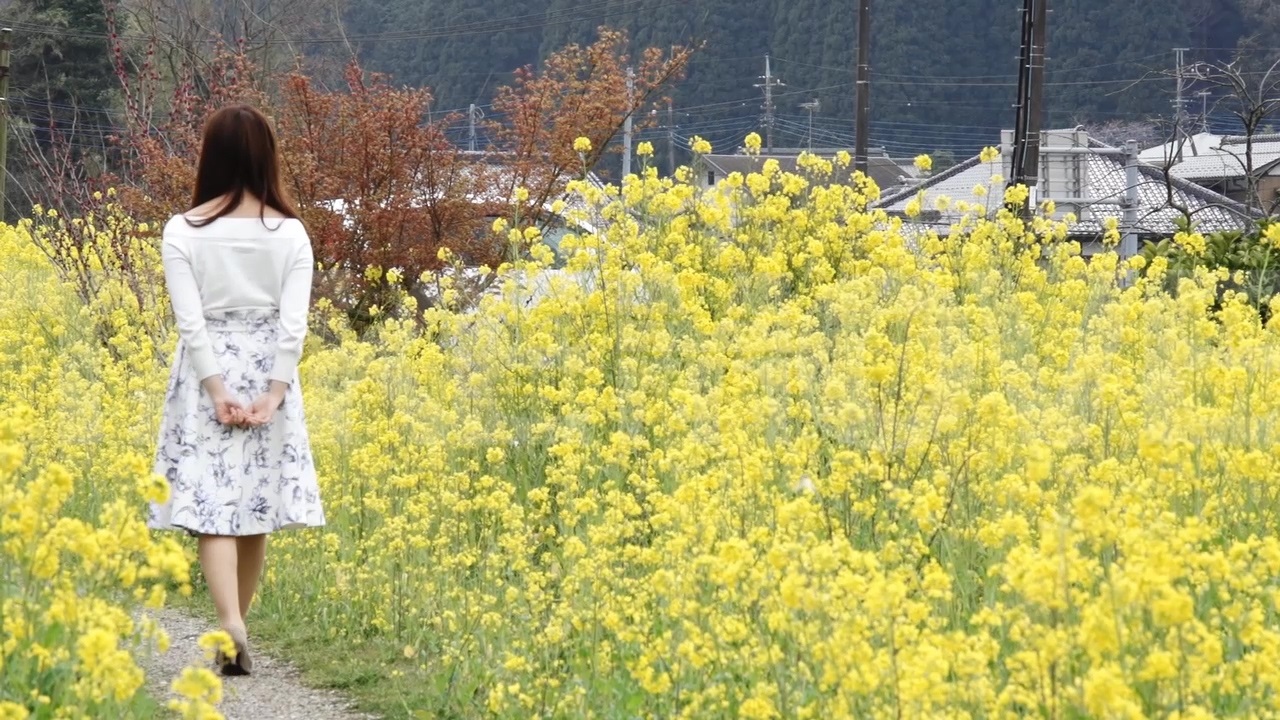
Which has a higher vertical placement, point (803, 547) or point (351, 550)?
point (803, 547)

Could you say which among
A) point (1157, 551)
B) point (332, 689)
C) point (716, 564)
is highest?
point (1157, 551)

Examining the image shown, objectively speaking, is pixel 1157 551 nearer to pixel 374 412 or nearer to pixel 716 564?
pixel 716 564

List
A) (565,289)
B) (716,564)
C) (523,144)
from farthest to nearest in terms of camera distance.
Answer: (523,144)
(565,289)
(716,564)

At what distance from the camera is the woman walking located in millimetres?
5219

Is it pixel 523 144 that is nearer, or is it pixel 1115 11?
pixel 523 144

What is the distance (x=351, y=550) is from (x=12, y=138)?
31663 mm

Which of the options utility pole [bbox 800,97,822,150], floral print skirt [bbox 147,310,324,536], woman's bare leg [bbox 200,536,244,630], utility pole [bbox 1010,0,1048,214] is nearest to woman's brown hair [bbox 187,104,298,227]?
floral print skirt [bbox 147,310,324,536]

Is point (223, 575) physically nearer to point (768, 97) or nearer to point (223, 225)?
point (223, 225)

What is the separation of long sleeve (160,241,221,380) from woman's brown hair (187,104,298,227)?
13 cm

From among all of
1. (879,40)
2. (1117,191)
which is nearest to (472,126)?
(1117,191)

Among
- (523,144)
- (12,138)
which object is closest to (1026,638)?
(523,144)

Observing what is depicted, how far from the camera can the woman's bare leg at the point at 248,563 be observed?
17.8 feet

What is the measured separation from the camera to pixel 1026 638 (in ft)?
10.8

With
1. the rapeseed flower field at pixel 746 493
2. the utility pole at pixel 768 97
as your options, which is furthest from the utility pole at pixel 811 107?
the rapeseed flower field at pixel 746 493
